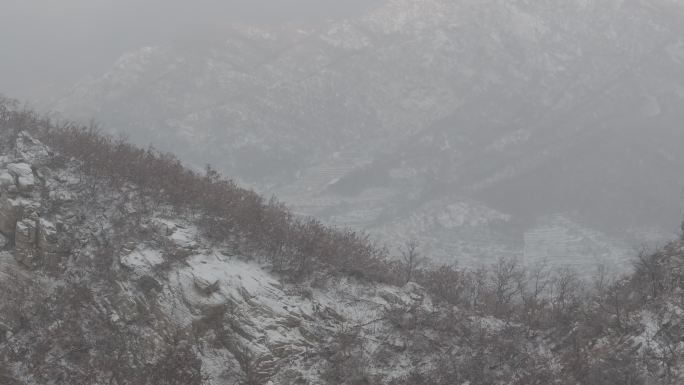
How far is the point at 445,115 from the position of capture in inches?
3014

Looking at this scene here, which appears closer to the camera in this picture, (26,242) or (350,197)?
(26,242)

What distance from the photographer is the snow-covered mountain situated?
59188 millimetres

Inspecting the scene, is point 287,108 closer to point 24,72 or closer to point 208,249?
point 24,72

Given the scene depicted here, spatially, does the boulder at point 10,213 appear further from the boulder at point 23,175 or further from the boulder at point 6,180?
the boulder at point 23,175

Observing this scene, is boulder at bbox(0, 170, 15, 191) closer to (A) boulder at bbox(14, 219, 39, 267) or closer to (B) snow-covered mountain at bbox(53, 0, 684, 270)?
(A) boulder at bbox(14, 219, 39, 267)

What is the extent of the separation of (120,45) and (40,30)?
1929 centimetres

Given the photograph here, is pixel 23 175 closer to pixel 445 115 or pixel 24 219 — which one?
pixel 24 219

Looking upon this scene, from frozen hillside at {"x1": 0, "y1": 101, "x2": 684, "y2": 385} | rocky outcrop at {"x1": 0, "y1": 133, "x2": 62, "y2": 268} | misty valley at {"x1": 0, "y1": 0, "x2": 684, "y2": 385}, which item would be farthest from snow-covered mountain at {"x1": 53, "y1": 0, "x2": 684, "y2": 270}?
rocky outcrop at {"x1": 0, "y1": 133, "x2": 62, "y2": 268}

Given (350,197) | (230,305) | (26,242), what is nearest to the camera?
(26,242)

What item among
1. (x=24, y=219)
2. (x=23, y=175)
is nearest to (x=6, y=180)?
(x=23, y=175)

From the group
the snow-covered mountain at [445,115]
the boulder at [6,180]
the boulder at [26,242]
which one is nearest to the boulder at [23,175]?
the boulder at [6,180]

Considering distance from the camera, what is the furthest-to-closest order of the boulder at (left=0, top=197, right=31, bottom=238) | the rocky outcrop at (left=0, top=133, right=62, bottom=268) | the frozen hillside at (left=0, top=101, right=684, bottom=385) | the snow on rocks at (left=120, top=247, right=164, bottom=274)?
1. the snow on rocks at (left=120, top=247, right=164, bottom=274)
2. the boulder at (left=0, top=197, right=31, bottom=238)
3. the rocky outcrop at (left=0, top=133, right=62, bottom=268)
4. the frozen hillside at (left=0, top=101, right=684, bottom=385)

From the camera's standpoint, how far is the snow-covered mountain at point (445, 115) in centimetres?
5919

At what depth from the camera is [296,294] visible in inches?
522
